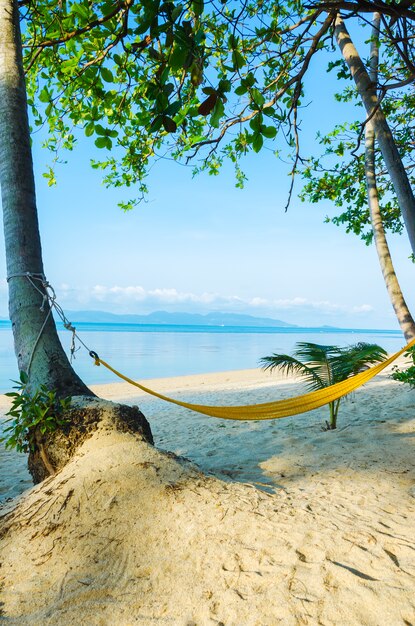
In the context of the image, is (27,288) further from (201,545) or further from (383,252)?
(383,252)

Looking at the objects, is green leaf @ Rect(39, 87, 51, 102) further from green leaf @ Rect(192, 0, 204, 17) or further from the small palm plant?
the small palm plant

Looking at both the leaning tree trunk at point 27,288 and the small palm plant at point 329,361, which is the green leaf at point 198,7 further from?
the small palm plant at point 329,361

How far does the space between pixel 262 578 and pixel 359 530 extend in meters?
0.59

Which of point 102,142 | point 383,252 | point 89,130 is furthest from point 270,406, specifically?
point 383,252

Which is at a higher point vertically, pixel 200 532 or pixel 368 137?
pixel 368 137

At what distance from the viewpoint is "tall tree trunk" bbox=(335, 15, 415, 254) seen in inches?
148

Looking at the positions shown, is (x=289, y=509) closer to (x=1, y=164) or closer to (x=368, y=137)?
(x=1, y=164)

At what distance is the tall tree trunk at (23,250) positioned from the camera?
2328 millimetres

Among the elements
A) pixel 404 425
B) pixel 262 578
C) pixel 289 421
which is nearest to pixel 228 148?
pixel 289 421

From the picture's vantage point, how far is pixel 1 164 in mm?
2412

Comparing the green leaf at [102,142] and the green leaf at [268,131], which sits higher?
the green leaf at [102,142]

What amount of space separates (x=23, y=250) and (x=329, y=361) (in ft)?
10.2

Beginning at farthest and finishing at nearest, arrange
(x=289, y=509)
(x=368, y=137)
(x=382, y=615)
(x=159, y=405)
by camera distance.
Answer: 1. (x=159, y=405)
2. (x=368, y=137)
3. (x=289, y=509)
4. (x=382, y=615)

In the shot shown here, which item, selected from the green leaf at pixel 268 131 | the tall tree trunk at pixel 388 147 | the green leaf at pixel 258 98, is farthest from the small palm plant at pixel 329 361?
the green leaf at pixel 258 98
